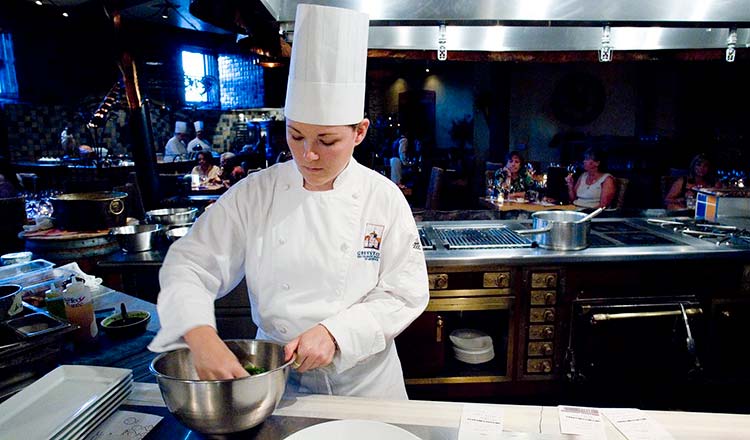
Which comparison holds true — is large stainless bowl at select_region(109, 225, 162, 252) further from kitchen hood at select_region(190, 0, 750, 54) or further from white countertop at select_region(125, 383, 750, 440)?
white countertop at select_region(125, 383, 750, 440)

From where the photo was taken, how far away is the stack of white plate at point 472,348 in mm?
3111

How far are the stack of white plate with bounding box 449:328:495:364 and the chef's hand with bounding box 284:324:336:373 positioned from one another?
2041 millimetres

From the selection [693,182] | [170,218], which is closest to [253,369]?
[170,218]

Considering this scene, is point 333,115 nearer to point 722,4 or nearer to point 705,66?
point 722,4

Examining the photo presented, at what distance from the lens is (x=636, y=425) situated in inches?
41.8

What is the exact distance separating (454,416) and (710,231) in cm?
309

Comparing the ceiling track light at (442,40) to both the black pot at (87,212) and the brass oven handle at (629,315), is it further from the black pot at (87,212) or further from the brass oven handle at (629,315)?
the black pot at (87,212)

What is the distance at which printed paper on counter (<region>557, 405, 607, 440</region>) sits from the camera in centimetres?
103

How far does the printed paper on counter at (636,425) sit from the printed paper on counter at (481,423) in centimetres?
25

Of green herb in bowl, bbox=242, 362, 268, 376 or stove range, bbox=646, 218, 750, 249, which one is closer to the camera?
green herb in bowl, bbox=242, 362, 268, 376

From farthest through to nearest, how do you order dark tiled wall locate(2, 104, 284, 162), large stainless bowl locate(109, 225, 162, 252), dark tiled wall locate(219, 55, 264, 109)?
dark tiled wall locate(219, 55, 264, 109) → dark tiled wall locate(2, 104, 284, 162) → large stainless bowl locate(109, 225, 162, 252)

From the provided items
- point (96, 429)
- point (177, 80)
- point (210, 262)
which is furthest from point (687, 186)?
point (177, 80)

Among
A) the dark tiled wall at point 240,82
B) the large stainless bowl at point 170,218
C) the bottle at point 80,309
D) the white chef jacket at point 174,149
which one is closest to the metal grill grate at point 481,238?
the large stainless bowl at point 170,218

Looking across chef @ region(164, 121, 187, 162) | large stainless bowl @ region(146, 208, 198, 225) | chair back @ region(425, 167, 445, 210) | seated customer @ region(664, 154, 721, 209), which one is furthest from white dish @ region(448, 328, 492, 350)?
chef @ region(164, 121, 187, 162)
